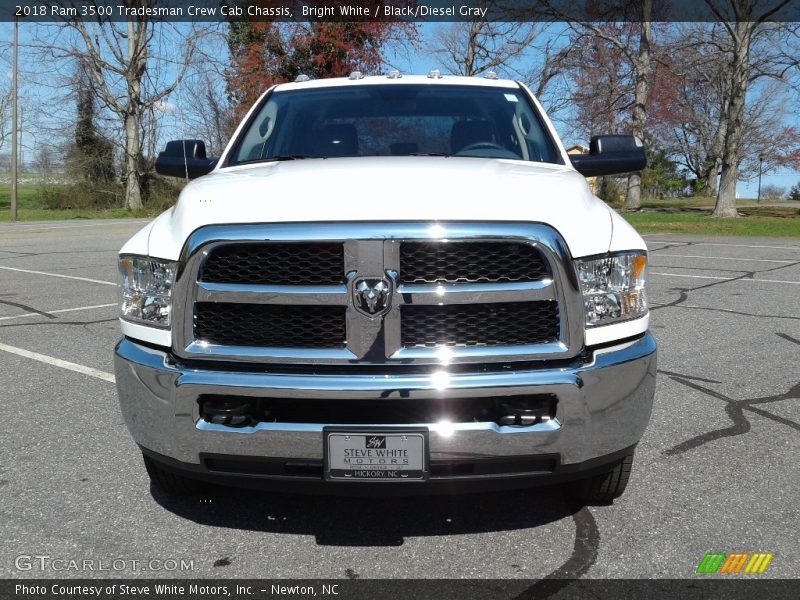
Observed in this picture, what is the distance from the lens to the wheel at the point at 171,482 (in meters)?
3.22

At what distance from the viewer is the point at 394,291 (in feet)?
8.73

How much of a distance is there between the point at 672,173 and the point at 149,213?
4725 centimetres

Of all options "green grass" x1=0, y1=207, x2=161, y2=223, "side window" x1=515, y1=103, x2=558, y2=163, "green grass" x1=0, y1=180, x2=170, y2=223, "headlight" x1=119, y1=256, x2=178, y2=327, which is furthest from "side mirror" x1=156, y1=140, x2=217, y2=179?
"green grass" x1=0, y1=207, x2=161, y2=223

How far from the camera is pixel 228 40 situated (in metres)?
Answer: 35.1

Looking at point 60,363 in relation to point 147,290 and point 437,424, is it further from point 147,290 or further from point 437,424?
point 437,424

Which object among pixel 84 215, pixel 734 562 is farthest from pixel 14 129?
pixel 734 562

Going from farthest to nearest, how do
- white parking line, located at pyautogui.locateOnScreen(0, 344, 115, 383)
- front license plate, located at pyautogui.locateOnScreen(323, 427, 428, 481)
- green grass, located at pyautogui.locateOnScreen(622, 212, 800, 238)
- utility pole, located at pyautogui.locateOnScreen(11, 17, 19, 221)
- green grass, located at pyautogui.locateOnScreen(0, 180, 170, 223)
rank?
green grass, located at pyautogui.locateOnScreen(0, 180, 170, 223)
utility pole, located at pyautogui.locateOnScreen(11, 17, 19, 221)
green grass, located at pyautogui.locateOnScreen(622, 212, 800, 238)
white parking line, located at pyautogui.locateOnScreen(0, 344, 115, 383)
front license plate, located at pyautogui.locateOnScreen(323, 427, 428, 481)

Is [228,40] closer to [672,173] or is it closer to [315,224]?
[315,224]

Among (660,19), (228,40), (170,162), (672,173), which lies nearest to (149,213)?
(228,40)

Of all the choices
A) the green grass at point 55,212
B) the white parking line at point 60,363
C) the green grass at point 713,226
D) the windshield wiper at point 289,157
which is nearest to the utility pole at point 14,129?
the green grass at point 55,212

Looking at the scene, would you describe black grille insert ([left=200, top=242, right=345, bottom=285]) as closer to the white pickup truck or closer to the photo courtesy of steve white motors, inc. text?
the white pickup truck

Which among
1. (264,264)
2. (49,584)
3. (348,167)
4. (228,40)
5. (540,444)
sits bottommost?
(49,584)

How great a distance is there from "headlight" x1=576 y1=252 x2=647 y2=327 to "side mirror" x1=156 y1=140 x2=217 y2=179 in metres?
2.46

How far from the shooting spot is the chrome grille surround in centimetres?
266
